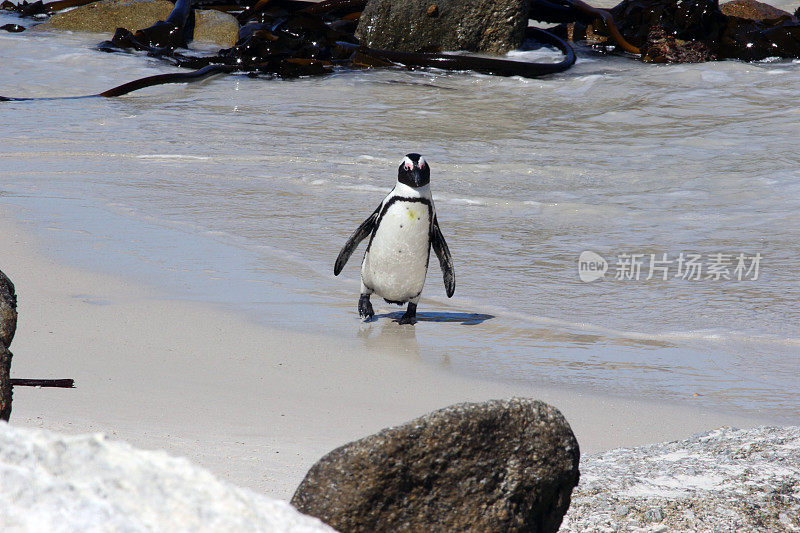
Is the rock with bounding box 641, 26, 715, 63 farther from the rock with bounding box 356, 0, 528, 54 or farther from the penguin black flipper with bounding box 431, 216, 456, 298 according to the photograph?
the penguin black flipper with bounding box 431, 216, 456, 298

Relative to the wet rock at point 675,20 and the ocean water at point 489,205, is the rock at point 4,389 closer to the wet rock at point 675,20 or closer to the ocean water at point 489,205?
the ocean water at point 489,205

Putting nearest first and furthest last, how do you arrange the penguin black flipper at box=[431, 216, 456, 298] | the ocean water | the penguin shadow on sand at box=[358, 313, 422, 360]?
the penguin shadow on sand at box=[358, 313, 422, 360]
the ocean water
the penguin black flipper at box=[431, 216, 456, 298]

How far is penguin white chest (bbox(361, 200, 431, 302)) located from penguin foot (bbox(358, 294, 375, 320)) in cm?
8

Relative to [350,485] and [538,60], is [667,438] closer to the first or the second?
[350,485]

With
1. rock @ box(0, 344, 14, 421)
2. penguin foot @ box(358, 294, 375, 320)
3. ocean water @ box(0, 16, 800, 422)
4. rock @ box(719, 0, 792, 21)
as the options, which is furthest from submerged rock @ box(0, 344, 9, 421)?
rock @ box(719, 0, 792, 21)

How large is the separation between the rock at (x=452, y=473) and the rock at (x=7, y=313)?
0.64 m

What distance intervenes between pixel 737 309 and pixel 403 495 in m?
3.06

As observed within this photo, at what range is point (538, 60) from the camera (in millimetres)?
12680

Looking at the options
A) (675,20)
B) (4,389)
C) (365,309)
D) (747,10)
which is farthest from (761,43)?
(4,389)

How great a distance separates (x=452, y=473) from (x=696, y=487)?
31.6 inches

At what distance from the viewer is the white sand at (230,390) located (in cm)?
217

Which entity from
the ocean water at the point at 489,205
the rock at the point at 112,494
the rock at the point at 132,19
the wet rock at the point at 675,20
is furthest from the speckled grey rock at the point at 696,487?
the rock at the point at 132,19

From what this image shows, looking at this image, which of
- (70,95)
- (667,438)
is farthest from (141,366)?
(70,95)

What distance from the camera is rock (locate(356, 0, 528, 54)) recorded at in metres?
12.0
